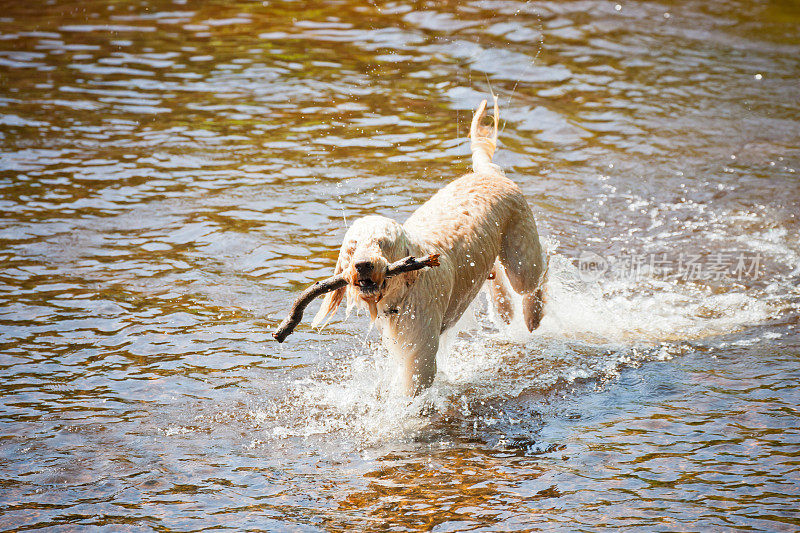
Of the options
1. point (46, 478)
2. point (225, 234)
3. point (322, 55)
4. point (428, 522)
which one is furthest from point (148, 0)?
point (428, 522)

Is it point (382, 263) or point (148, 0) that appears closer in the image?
point (382, 263)

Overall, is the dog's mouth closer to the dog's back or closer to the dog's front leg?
the dog's front leg

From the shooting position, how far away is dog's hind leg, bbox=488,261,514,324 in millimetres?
7246

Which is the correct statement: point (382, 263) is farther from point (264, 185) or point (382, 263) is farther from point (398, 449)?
point (264, 185)

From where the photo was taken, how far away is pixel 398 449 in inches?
220

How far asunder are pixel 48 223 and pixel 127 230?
0.80m

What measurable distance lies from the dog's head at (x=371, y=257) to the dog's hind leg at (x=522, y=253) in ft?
5.05

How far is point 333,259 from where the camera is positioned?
8.32 metres

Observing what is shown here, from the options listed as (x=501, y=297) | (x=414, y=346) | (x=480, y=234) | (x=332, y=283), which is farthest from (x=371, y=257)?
(x=501, y=297)

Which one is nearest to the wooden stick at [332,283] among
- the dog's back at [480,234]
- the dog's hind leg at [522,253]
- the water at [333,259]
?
the dog's back at [480,234]

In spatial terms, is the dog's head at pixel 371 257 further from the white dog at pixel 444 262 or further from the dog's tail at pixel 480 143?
the dog's tail at pixel 480 143

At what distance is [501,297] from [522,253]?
2.79 ft

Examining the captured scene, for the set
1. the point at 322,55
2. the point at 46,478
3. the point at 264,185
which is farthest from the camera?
the point at 322,55

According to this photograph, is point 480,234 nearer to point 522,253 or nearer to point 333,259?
point 522,253
